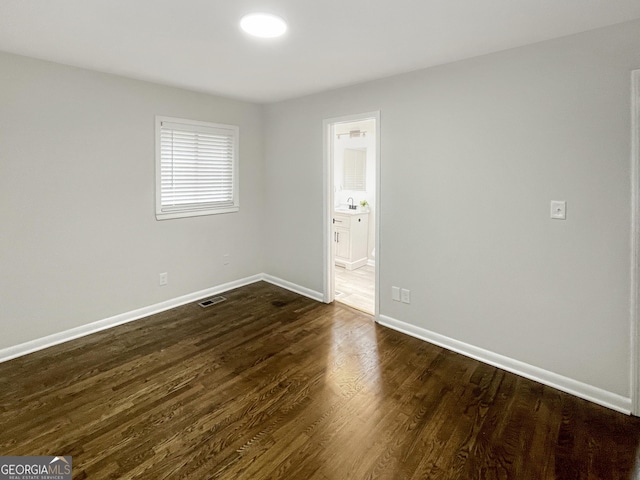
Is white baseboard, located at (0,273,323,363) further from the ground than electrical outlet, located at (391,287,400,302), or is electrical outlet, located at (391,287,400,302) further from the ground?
electrical outlet, located at (391,287,400,302)

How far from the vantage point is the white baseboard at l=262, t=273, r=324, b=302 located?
4441 mm

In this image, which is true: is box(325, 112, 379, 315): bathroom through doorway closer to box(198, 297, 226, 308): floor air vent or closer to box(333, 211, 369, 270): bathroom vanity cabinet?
box(333, 211, 369, 270): bathroom vanity cabinet

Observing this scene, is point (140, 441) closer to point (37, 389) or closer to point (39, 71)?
point (37, 389)

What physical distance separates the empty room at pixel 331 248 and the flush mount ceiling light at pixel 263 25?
0.10ft

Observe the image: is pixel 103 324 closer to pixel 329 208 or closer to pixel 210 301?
pixel 210 301

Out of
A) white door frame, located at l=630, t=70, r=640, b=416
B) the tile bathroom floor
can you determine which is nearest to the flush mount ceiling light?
white door frame, located at l=630, t=70, r=640, b=416

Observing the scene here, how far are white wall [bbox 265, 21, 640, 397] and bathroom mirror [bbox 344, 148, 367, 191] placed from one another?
2659mm

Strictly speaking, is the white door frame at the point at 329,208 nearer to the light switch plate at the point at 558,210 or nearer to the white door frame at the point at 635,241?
the light switch plate at the point at 558,210

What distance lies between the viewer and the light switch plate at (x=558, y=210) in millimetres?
2477

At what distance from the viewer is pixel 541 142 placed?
253 centimetres

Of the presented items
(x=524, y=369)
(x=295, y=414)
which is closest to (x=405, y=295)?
(x=524, y=369)

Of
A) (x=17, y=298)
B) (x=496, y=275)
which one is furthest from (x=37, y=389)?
(x=496, y=275)

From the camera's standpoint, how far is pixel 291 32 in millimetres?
2359

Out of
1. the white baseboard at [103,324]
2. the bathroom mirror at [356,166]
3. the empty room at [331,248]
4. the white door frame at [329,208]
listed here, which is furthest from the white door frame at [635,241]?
the bathroom mirror at [356,166]
